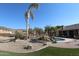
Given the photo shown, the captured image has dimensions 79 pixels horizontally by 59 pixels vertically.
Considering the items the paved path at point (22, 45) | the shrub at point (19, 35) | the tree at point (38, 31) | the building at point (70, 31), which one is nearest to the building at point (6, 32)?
the shrub at point (19, 35)

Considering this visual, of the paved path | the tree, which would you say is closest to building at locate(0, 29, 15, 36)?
the paved path

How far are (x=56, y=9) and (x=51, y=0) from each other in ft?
1.54

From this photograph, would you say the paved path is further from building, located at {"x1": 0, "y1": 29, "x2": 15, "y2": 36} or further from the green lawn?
building, located at {"x1": 0, "y1": 29, "x2": 15, "y2": 36}

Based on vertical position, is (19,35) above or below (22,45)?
above

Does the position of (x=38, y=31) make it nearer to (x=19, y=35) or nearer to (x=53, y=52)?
(x=19, y=35)

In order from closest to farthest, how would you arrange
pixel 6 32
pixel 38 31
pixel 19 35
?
1. pixel 38 31
2. pixel 6 32
3. pixel 19 35

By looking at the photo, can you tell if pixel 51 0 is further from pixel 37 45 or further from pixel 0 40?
pixel 0 40

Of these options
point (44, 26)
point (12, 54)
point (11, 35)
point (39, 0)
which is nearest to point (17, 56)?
point (12, 54)

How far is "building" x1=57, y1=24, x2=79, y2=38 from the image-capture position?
11227 millimetres

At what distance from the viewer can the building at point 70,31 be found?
36.8 feet

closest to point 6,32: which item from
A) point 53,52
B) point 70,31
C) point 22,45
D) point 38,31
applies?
point 22,45

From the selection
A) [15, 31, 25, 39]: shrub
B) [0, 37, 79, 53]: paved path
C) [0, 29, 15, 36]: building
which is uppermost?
[0, 29, 15, 36]: building

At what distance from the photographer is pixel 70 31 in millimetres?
11523

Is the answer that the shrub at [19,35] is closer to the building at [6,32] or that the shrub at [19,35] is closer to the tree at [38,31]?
the building at [6,32]
